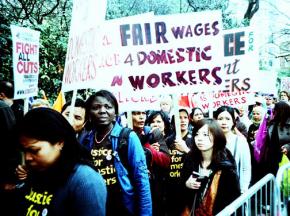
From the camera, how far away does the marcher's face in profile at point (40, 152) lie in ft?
6.82

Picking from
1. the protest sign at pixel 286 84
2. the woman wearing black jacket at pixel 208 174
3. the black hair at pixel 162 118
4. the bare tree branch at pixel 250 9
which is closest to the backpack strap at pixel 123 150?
the woman wearing black jacket at pixel 208 174

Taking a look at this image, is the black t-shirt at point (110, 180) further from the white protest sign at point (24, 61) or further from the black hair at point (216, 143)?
the white protest sign at point (24, 61)

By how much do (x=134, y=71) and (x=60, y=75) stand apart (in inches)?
297

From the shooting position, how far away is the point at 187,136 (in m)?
5.43

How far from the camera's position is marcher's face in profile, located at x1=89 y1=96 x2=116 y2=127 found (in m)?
3.49

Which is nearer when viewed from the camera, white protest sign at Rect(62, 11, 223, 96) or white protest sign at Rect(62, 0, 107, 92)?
white protest sign at Rect(62, 0, 107, 92)

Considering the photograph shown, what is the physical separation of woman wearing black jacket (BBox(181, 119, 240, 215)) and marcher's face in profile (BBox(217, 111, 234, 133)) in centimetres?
125

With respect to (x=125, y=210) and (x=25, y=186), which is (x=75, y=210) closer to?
(x=25, y=186)

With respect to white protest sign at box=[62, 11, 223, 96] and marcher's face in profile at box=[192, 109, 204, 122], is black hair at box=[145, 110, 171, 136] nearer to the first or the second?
marcher's face in profile at box=[192, 109, 204, 122]

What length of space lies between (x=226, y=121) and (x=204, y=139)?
57.6 inches

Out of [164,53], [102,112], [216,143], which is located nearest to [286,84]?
[164,53]

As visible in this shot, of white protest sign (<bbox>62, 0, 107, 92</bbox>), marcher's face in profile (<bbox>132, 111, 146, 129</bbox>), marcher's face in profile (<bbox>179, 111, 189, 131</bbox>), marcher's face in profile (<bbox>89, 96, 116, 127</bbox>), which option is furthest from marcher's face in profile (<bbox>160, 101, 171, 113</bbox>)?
marcher's face in profile (<bbox>89, 96, 116, 127</bbox>)

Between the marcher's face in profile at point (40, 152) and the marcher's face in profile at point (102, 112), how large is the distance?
1368 millimetres

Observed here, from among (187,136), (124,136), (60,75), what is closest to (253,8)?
(60,75)
